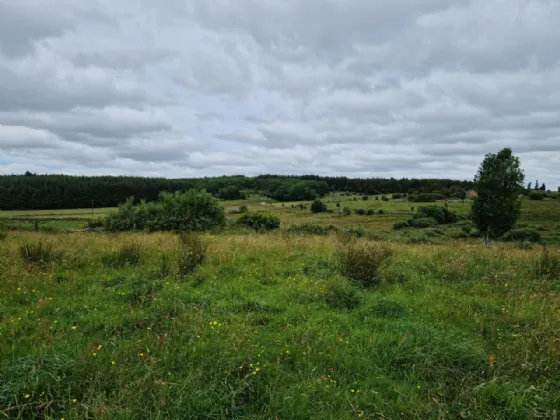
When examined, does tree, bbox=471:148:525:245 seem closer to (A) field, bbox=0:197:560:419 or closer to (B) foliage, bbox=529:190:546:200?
(A) field, bbox=0:197:560:419

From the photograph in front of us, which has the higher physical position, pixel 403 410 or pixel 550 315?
pixel 550 315

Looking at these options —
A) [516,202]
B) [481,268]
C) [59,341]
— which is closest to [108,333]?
[59,341]

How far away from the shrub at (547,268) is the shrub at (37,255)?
466 inches

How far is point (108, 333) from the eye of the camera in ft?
14.5

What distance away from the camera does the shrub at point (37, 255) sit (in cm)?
778

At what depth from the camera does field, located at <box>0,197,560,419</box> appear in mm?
3174

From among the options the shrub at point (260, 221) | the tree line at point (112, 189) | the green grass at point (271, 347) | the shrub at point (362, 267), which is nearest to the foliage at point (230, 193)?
the tree line at point (112, 189)

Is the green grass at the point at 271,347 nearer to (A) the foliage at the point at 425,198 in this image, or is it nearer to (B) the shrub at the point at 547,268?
(B) the shrub at the point at 547,268

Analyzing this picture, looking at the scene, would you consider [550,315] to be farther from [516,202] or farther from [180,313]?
[516,202]

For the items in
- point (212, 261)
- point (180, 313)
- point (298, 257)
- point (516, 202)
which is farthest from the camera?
point (516, 202)

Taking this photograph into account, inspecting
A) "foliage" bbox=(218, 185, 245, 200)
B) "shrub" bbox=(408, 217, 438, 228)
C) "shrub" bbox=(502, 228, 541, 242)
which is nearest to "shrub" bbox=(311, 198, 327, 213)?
"shrub" bbox=(408, 217, 438, 228)

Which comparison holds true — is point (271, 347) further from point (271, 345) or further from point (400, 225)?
point (400, 225)

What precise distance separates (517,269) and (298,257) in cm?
574

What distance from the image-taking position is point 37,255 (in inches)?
314
